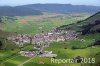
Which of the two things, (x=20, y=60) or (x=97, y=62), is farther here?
(x=20, y=60)

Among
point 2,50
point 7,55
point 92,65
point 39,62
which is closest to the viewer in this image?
point 92,65

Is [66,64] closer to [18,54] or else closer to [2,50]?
[18,54]

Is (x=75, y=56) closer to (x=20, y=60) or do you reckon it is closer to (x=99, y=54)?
(x=99, y=54)

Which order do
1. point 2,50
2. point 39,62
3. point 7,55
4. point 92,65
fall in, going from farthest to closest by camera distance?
1. point 2,50
2. point 7,55
3. point 39,62
4. point 92,65

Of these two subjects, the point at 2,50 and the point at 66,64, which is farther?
the point at 2,50

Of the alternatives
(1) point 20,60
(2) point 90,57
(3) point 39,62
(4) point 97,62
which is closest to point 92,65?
(4) point 97,62

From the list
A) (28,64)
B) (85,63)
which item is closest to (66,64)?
(85,63)

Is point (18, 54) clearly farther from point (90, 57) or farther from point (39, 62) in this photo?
point (90, 57)

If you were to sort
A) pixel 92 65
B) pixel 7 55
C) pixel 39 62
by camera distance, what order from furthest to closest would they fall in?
1. pixel 7 55
2. pixel 39 62
3. pixel 92 65
